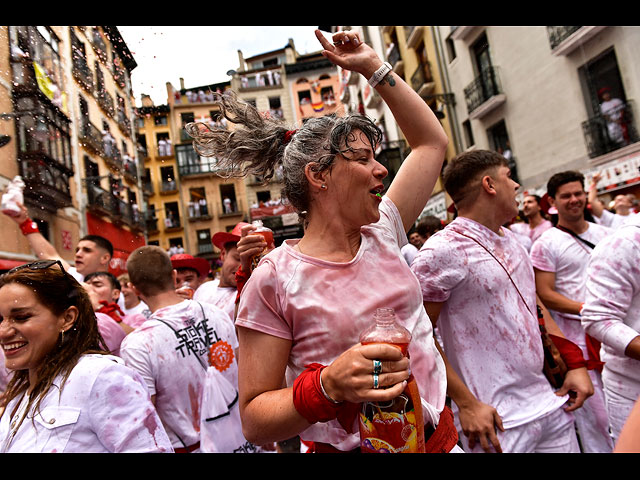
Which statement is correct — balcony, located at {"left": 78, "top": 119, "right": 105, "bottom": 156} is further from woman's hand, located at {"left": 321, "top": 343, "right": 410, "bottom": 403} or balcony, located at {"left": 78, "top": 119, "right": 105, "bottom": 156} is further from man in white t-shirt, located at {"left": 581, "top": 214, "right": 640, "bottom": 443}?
man in white t-shirt, located at {"left": 581, "top": 214, "right": 640, "bottom": 443}

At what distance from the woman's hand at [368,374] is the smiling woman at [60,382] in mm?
955

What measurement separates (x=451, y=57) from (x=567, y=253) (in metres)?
14.7

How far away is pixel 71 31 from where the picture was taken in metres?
2.51

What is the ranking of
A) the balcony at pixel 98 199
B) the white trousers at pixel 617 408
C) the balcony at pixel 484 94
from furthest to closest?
the balcony at pixel 484 94
the balcony at pixel 98 199
the white trousers at pixel 617 408

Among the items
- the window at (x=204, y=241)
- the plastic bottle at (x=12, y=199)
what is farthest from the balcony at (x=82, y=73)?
the window at (x=204, y=241)

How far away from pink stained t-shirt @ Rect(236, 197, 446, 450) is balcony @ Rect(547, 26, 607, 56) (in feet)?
36.8

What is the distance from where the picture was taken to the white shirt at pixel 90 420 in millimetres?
1562

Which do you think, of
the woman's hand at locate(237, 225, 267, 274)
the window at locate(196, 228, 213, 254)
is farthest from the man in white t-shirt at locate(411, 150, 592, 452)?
the window at locate(196, 228, 213, 254)

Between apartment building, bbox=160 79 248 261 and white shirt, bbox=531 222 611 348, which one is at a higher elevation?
apartment building, bbox=160 79 248 261

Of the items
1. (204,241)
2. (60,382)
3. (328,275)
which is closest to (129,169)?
(60,382)

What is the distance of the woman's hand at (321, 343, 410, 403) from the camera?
1024 millimetres

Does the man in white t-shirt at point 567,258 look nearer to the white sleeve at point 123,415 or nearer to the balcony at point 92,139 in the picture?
the white sleeve at point 123,415
